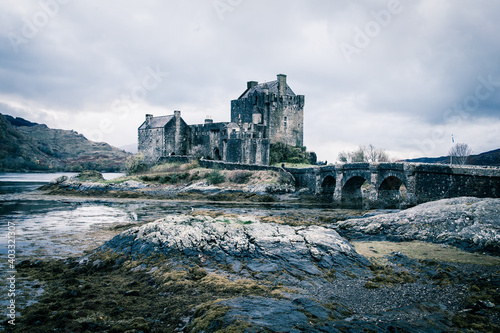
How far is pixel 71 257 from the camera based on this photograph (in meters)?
12.7

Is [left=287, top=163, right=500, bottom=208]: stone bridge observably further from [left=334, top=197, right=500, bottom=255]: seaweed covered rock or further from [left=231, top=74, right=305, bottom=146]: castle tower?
[left=231, top=74, right=305, bottom=146]: castle tower

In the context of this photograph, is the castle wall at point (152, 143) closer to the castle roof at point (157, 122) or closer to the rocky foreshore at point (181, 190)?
the castle roof at point (157, 122)

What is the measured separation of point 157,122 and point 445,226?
46600mm

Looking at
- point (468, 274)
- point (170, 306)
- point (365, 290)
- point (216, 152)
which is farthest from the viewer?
point (216, 152)

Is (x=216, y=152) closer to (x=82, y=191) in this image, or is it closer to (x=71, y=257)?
(x=82, y=191)

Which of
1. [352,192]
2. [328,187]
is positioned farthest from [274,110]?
[352,192]

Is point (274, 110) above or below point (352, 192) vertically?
above

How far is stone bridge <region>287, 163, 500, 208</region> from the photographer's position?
20.4 m

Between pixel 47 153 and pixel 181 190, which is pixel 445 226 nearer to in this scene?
pixel 181 190

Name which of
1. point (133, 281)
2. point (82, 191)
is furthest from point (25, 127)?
point (133, 281)

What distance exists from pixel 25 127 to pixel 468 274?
17745cm

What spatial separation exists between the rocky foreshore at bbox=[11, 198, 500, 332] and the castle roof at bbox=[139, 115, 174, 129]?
41.0m

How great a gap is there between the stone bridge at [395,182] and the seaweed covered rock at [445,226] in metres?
4.57

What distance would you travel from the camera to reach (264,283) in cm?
957
